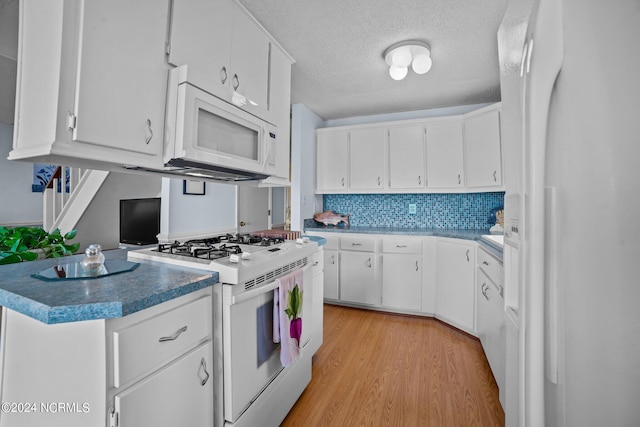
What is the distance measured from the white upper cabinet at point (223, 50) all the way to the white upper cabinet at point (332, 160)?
169cm

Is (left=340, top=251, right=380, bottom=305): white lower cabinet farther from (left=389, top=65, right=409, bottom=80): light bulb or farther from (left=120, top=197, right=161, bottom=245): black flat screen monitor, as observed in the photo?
(left=120, top=197, right=161, bottom=245): black flat screen monitor

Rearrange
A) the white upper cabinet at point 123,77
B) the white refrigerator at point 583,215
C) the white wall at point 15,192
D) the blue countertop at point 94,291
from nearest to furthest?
the white refrigerator at point 583,215, the blue countertop at point 94,291, the white upper cabinet at point 123,77, the white wall at point 15,192

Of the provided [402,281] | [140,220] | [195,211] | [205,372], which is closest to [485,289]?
[402,281]

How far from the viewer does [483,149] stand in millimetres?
2857

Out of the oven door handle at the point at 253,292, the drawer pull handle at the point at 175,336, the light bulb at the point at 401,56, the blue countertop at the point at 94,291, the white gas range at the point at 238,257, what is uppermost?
the light bulb at the point at 401,56

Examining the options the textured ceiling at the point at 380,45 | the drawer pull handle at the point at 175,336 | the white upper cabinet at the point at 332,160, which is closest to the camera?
the drawer pull handle at the point at 175,336

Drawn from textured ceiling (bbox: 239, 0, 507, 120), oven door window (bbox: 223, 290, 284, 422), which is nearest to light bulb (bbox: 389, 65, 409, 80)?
textured ceiling (bbox: 239, 0, 507, 120)

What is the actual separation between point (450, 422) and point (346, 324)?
135 cm

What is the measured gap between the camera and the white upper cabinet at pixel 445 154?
10.0 feet

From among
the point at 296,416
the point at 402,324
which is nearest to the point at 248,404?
the point at 296,416

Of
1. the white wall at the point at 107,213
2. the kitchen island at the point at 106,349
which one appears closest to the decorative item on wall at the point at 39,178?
the white wall at the point at 107,213

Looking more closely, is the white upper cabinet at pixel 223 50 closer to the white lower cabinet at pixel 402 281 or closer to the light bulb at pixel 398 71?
the light bulb at pixel 398 71

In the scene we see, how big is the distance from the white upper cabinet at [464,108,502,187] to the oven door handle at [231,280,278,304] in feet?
8.30

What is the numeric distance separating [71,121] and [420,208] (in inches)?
130
